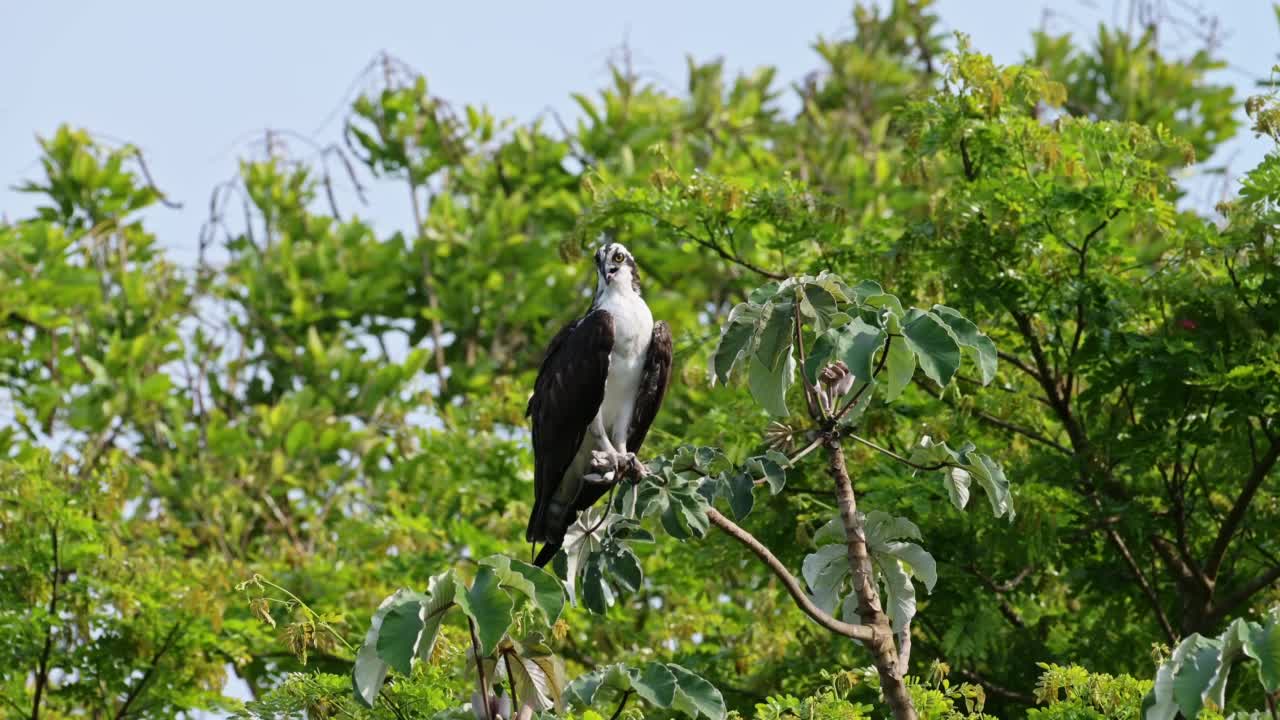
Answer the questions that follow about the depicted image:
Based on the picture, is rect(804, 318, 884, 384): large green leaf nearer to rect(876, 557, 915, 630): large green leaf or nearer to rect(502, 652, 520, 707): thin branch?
rect(876, 557, 915, 630): large green leaf

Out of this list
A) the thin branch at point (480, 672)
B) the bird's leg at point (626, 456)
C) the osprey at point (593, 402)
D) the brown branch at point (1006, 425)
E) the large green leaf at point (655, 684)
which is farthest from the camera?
the brown branch at point (1006, 425)

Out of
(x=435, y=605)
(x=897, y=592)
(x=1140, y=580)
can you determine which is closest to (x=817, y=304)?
(x=897, y=592)

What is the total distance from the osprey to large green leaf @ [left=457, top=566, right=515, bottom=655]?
1734 mm

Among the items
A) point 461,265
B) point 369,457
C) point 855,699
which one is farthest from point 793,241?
point 461,265

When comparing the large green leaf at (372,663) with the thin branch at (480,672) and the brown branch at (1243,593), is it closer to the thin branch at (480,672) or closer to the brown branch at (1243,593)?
the thin branch at (480,672)

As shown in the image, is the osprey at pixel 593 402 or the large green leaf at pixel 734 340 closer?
the large green leaf at pixel 734 340

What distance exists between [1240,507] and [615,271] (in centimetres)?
295

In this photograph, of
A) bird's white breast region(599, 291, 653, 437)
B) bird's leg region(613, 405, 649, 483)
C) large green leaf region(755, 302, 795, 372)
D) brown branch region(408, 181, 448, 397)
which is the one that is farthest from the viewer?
brown branch region(408, 181, 448, 397)

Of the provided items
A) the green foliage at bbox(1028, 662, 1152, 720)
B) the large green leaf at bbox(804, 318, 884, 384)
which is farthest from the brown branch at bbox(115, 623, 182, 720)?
the large green leaf at bbox(804, 318, 884, 384)

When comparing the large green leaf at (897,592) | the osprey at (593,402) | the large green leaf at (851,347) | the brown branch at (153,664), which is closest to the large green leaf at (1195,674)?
the large green leaf at (851,347)

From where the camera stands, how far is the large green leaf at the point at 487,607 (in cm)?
350

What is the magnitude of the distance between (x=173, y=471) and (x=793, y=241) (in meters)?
6.32

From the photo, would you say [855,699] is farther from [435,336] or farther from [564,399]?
[435,336]

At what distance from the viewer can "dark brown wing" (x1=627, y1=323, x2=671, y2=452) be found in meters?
5.67
